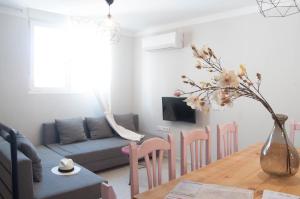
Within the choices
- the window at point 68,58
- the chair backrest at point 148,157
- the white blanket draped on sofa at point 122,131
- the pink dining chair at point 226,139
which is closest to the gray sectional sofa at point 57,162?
the white blanket draped on sofa at point 122,131

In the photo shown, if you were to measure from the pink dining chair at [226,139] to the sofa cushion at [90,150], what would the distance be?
2.03 metres

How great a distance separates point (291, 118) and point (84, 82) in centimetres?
330

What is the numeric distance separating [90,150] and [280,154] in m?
2.82

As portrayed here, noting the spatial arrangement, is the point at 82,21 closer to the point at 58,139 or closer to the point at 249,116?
the point at 58,139

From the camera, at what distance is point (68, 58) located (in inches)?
178

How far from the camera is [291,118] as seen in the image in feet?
10.9

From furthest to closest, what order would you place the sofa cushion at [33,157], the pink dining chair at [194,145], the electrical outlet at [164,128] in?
1. the electrical outlet at [164,128]
2. the sofa cushion at [33,157]
3. the pink dining chair at [194,145]

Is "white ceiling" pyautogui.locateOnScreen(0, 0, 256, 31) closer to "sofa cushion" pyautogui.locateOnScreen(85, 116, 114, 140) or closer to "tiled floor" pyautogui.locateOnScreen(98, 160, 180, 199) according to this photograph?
"sofa cushion" pyautogui.locateOnScreen(85, 116, 114, 140)

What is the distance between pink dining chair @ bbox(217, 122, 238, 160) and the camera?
232cm

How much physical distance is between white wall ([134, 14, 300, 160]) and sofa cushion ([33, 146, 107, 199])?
2.19m

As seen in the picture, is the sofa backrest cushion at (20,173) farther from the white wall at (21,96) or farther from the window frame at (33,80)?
the window frame at (33,80)

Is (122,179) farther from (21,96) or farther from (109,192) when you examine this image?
(109,192)

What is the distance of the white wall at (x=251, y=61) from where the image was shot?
3.32 metres

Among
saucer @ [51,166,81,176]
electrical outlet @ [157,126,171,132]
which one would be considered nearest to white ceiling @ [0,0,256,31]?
electrical outlet @ [157,126,171,132]
